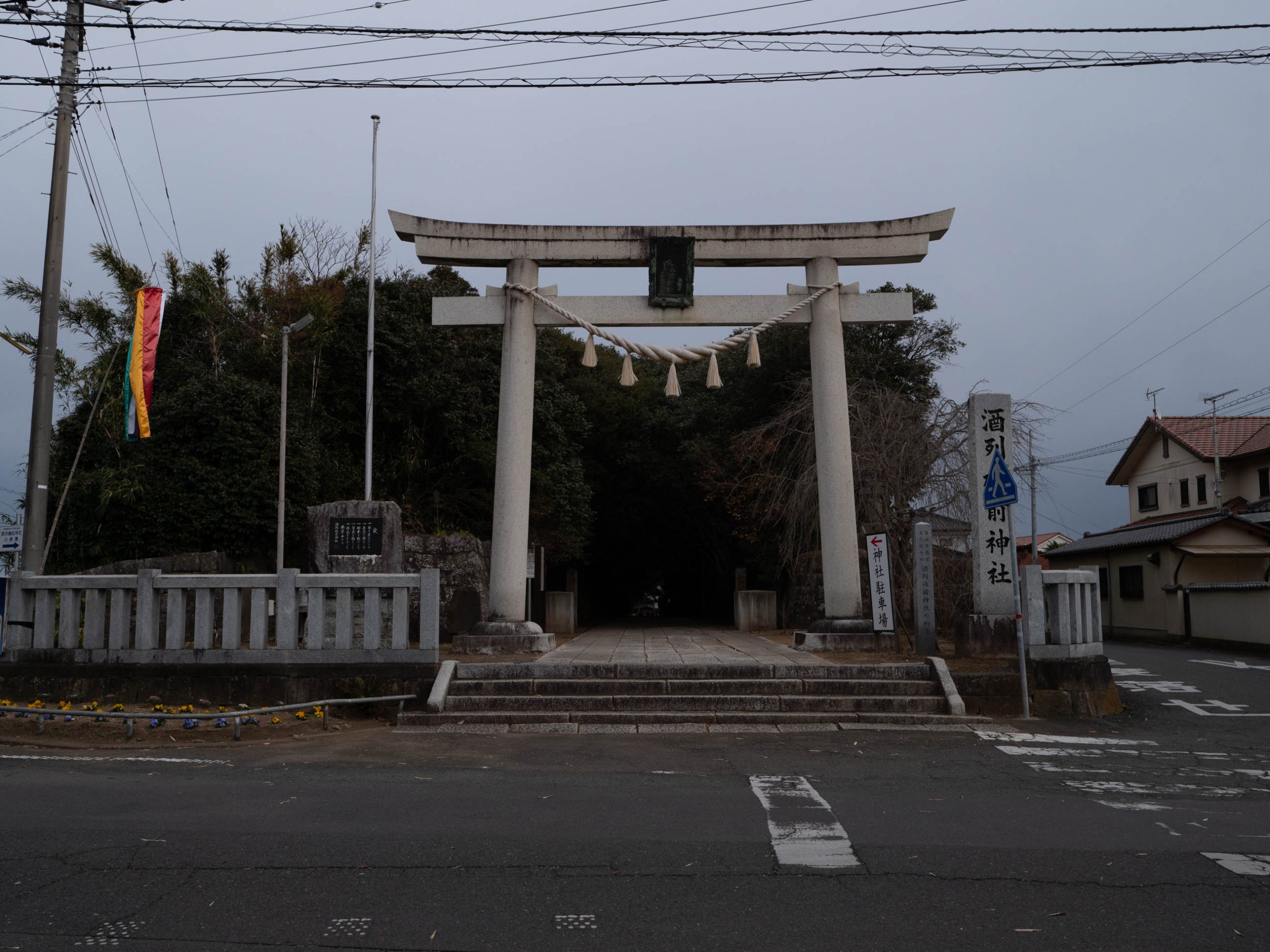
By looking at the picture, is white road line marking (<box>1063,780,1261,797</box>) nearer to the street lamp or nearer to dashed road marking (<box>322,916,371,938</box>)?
dashed road marking (<box>322,916,371,938</box>)

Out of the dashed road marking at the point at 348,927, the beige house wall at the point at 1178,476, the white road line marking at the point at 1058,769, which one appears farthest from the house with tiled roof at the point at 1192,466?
the dashed road marking at the point at 348,927

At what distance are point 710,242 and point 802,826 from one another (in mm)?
9822

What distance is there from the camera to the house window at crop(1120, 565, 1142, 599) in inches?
1201

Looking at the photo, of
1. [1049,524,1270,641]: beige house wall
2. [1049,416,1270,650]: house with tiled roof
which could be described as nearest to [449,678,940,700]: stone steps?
[1049,416,1270,650]: house with tiled roof

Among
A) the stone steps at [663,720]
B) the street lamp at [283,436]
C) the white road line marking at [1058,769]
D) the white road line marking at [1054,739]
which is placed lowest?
the white road line marking at [1054,739]

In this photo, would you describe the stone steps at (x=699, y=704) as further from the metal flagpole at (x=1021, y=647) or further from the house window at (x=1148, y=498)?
the house window at (x=1148, y=498)

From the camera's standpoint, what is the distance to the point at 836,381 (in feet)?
45.1

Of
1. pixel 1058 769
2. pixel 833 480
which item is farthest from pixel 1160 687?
pixel 1058 769

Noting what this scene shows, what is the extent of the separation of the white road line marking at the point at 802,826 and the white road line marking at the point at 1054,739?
3.03 m

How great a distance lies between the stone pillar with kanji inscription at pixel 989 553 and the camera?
1175cm

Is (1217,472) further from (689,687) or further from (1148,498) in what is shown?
(689,687)

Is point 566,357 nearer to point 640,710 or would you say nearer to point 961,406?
point 961,406

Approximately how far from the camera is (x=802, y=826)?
5.62m

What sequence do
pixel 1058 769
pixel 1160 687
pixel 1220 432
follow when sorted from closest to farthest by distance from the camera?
pixel 1058 769 < pixel 1160 687 < pixel 1220 432
